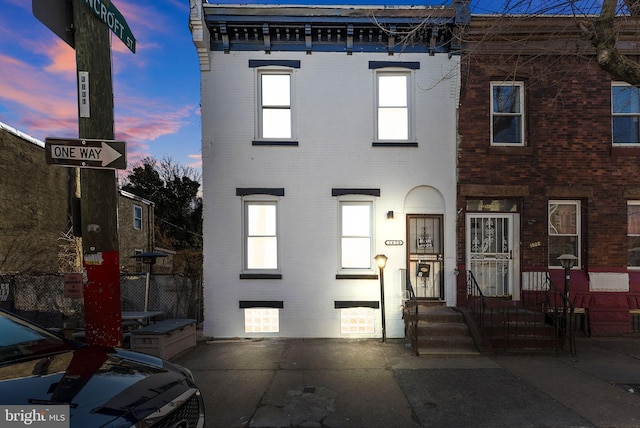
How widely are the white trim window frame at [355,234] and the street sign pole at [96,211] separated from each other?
529 cm

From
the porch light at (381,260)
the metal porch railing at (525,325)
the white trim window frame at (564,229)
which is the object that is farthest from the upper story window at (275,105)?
the white trim window frame at (564,229)

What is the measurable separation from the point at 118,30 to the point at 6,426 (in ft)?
13.4

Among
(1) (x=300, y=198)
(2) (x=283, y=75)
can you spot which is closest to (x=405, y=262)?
(1) (x=300, y=198)

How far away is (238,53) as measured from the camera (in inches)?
330

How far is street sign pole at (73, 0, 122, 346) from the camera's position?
387cm

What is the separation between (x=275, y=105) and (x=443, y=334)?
639cm

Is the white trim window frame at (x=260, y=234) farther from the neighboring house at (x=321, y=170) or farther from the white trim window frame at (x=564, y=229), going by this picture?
the white trim window frame at (x=564, y=229)

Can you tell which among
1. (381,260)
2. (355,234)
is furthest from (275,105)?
(381,260)

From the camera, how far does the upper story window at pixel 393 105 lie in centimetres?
859

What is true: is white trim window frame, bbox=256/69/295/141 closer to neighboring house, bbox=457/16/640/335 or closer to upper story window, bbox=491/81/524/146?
neighboring house, bbox=457/16/640/335

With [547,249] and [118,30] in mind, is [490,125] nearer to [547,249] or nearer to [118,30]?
Result: [547,249]

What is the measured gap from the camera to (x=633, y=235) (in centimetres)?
861

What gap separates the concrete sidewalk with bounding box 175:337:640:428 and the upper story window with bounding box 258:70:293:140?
16.4 ft

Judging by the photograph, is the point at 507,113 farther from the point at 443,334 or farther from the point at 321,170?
the point at 443,334
